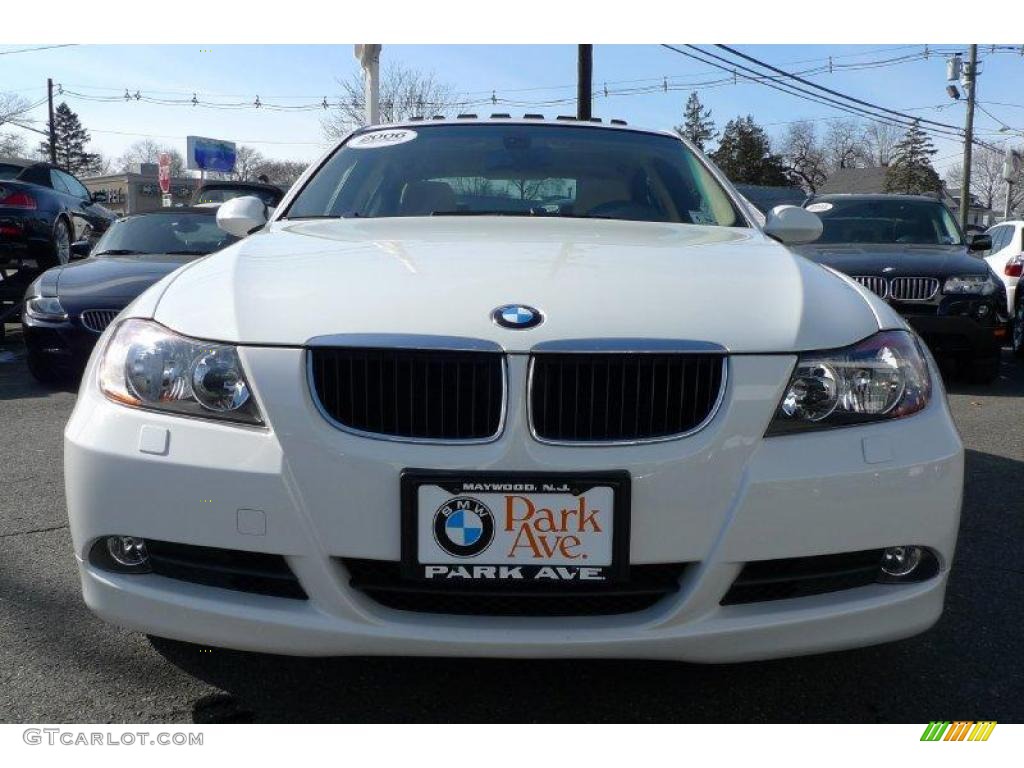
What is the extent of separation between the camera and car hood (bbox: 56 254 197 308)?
6.64 metres

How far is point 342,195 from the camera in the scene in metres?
3.31

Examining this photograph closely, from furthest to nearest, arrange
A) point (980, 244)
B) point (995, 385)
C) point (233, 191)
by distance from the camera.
Result: point (233, 191), point (980, 244), point (995, 385)

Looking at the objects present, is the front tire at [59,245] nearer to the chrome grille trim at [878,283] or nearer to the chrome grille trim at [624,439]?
the chrome grille trim at [878,283]

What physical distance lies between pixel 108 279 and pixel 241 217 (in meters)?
4.12

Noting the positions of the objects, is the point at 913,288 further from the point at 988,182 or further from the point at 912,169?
the point at 988,182

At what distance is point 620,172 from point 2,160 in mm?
10882

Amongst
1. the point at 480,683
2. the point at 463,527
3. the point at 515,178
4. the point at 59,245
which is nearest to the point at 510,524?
the point at 463,527

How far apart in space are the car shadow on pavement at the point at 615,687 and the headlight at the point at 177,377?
710 millimetres

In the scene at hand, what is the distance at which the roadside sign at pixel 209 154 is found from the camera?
211 feet

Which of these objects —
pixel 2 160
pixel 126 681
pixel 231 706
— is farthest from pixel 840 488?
pixel 2 160

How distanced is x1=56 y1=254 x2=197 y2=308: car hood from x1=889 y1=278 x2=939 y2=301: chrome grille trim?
17.1ft

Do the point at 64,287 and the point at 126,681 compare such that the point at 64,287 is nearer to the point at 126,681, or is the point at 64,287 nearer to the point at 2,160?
the point at 126,681

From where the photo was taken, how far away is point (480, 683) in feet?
7.43

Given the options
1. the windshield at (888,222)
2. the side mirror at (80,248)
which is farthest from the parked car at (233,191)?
the windshield at (888,222)
